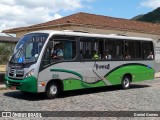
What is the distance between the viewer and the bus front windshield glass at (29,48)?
13815mm

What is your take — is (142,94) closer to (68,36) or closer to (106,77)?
(106,77)

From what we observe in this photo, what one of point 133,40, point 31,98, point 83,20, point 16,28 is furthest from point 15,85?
point 16,28

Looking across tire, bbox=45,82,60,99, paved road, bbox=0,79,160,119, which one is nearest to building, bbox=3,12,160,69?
paved road, bbox=0,79,160,119

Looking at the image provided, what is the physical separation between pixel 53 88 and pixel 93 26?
17.4 metres

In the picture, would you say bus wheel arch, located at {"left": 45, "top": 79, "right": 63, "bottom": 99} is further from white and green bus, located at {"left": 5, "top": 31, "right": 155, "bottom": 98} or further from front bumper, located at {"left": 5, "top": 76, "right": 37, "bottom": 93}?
front bumper, located at {"left": 5, "top": 76, "right": 37, "bottom": 93}

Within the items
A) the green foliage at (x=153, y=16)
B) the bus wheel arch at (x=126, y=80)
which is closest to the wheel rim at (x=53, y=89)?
the bus wheel arch at (x=126, y=80)

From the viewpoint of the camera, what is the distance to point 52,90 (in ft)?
46.8

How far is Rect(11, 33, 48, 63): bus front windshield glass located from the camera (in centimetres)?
1381

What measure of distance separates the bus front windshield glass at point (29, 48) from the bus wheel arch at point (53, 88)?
1251mm

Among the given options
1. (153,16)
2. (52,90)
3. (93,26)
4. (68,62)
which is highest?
(153,16)

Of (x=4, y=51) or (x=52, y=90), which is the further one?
(x=4, y=51)

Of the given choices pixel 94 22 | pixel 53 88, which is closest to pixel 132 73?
pixel 53 88

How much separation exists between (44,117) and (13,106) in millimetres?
2032

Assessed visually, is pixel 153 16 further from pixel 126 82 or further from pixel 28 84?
pixel 28 84
